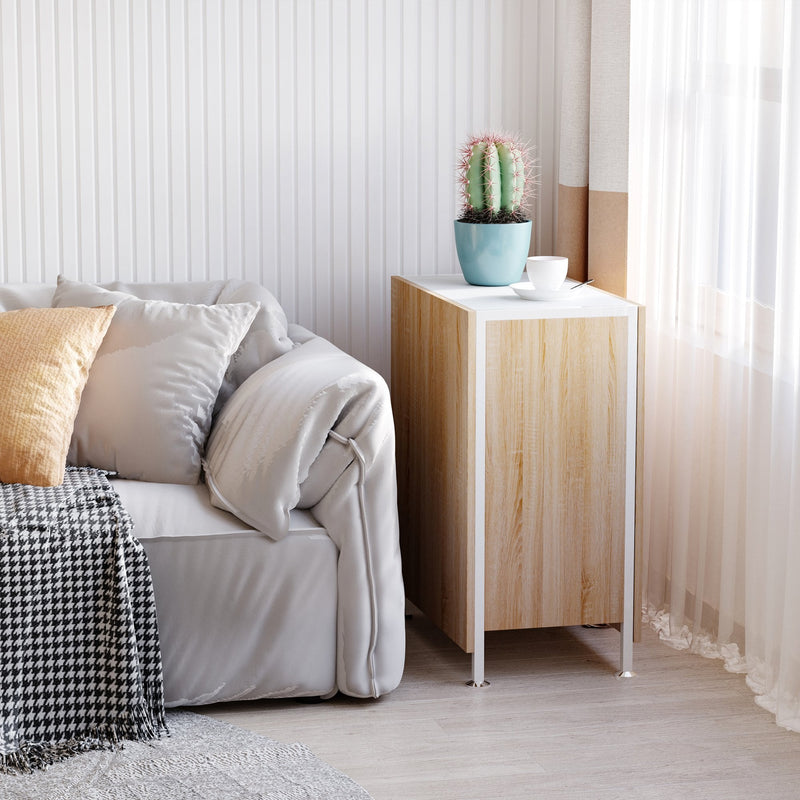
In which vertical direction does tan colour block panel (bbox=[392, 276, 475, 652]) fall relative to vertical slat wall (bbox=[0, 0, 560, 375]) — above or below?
below

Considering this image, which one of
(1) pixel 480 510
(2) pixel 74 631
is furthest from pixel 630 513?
(2) pixel 74 631

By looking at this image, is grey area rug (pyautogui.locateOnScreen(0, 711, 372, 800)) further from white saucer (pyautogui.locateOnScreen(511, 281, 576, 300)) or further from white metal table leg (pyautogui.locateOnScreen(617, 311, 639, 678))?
white saucer (pyautogui.locateOnScreen(511, 281, 576, 300))

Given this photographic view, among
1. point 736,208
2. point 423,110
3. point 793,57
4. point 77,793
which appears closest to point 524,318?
point 736,208

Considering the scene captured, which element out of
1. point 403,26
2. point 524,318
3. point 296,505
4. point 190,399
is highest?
point 403,26

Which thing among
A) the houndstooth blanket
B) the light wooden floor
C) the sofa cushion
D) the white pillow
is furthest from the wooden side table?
the houndstooth blanket

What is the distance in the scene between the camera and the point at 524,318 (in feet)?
8.14

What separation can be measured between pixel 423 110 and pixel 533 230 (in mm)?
460

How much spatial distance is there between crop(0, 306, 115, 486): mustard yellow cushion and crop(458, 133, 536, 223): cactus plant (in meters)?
0.87

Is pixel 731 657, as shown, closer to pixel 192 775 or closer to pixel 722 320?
pixel 722 320

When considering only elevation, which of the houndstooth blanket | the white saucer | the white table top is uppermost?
the white saucer

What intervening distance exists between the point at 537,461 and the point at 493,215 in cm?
62

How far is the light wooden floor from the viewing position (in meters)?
2.13

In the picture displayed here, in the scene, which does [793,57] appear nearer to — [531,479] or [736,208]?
[736,208]

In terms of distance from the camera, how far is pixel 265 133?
3.09m
